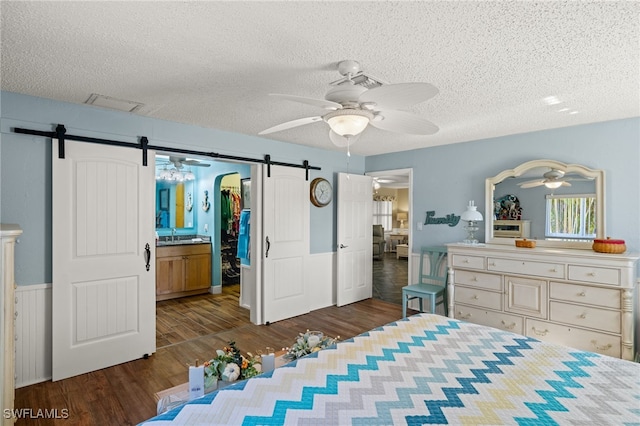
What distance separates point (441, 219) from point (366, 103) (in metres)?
3.22

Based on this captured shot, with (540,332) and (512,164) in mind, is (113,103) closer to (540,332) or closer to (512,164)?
(512,164)

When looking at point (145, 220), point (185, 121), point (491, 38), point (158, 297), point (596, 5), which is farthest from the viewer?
point (158, 297)

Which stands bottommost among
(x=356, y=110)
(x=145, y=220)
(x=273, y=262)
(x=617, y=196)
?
(x=273, y=262)

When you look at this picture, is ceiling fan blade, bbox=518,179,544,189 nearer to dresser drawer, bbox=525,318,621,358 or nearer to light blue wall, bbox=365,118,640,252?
light blue wall, bbox=365,118,640,252

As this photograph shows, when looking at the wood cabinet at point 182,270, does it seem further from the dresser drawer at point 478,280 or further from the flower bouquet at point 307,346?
the dresser drawer at point 478,280

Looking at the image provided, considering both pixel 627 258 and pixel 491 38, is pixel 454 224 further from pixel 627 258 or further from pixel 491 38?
pixel 491 38

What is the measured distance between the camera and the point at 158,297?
5.17 meters

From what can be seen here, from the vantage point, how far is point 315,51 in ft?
6.22

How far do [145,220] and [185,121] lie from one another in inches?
42.6

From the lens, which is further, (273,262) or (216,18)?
(273,262)

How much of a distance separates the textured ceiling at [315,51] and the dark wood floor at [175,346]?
7.57 feet

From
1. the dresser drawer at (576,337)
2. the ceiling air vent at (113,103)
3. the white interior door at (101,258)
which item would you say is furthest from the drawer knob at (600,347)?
the ceiling air vent at (113,103)

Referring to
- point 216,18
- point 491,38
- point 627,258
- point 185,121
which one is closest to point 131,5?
point 216,18

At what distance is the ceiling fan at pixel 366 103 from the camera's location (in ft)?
5.21
